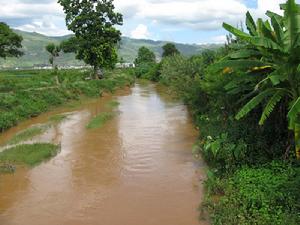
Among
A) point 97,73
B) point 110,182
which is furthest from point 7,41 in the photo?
point 110,182

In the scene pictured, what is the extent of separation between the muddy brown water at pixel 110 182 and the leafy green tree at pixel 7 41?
954 cm

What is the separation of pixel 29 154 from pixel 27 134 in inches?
158

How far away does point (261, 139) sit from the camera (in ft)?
→ 37.1

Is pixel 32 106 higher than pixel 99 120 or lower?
higher

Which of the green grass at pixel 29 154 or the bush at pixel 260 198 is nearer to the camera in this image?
the bush at pixel 260 198

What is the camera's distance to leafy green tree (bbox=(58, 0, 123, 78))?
127 feet

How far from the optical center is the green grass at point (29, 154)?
45.9 ft

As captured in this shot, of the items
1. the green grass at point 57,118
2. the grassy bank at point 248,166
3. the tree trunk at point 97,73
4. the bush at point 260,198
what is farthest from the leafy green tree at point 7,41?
the bush at point 260,198

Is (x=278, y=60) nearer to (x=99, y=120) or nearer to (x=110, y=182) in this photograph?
(x=110, y=182)

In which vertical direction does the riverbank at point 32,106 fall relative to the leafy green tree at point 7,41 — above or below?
below

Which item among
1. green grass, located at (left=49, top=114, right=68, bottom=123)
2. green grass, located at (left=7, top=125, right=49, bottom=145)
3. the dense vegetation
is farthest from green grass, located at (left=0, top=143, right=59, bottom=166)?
green grass, located at (left=49, top=114, right=68, bottom=123)

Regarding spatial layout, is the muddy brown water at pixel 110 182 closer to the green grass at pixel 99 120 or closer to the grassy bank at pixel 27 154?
the grassy bank at pixel 27 154

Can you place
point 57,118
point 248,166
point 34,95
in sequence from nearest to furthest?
point 248,166 < point 57,118 < point 34,95

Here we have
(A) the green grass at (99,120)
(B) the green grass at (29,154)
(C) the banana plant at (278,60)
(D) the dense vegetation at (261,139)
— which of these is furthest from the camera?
(A) the green grass at (99,120)
